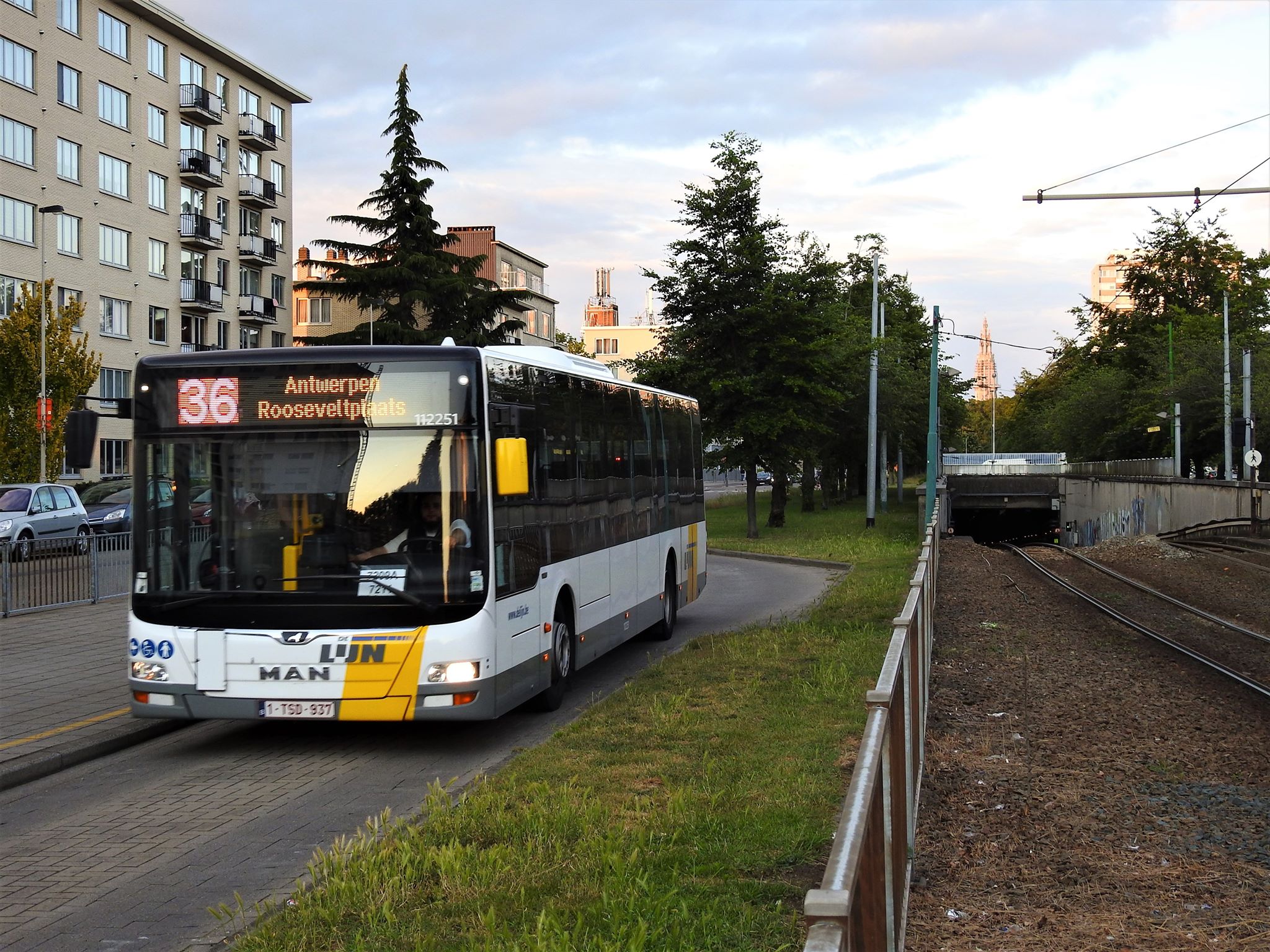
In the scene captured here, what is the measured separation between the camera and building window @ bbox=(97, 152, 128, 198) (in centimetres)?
5334

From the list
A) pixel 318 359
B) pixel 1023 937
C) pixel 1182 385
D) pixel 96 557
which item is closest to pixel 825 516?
pixel 1182 385

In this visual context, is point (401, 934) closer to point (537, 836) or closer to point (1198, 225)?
point (537, 836)

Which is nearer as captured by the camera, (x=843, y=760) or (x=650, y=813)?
(x=650, y=813)

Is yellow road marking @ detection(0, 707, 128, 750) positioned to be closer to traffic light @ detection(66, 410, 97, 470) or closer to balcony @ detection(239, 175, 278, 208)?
traffic light @ detection(66, 410, 97, 470)

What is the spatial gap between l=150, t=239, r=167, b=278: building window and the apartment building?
0.29ft

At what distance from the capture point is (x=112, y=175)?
54500 millimetres

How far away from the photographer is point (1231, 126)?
21.8m

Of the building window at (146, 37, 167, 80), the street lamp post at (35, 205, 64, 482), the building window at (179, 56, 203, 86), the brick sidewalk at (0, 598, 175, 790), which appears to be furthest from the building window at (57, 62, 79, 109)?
the brick sidewalk at (0, 598, 175, 790)

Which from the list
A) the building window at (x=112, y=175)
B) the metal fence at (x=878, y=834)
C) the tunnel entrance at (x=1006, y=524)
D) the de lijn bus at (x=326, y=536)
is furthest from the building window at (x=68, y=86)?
the metal fence at (x=878, y=834)

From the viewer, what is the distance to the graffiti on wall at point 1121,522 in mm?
44906

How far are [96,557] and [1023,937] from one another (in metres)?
16.9

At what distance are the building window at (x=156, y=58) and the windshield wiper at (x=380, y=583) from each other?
5348cm

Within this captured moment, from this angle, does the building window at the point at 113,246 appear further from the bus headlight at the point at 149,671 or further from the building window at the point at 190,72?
the bus headlight at the point at 149,671

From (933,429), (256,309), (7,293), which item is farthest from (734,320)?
(256,309)
